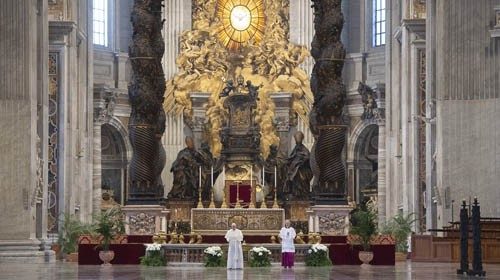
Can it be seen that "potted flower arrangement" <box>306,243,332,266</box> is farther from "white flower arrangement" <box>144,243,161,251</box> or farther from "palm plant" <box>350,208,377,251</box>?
"white flower arrangement" <box>144,243,161,251</box>

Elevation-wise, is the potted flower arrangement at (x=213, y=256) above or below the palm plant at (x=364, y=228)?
below

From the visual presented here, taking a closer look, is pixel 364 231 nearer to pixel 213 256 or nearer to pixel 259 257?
pixel 259 257

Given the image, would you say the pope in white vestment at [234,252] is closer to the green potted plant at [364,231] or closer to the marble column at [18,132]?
the green potted plant at [364,231]

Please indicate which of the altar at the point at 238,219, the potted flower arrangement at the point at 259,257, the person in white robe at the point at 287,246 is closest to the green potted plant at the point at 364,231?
the person in white robe at the point at 287,246

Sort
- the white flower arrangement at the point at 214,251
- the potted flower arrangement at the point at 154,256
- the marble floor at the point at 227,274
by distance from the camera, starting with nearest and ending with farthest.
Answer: the marble floor at the point at 227,274, the white flower arrangement at the point at 214,251, the potted flower arrangement at the point at 154,256

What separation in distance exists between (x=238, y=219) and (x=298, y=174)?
7.32 meters

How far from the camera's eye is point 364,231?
31594mm

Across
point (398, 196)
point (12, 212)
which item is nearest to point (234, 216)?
point (12, 212)

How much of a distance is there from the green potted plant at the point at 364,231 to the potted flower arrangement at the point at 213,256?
3.10 m

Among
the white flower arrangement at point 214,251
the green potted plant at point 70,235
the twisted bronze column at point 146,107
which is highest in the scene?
the twisted bronze column at point 146,107

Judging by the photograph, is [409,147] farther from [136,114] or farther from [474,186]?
[136,114]

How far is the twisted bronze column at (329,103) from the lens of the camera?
31594 millimetres

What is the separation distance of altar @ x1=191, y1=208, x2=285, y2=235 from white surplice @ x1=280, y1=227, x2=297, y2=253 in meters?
7.12

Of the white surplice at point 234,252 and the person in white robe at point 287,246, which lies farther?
the person in white robe at point 287,246
